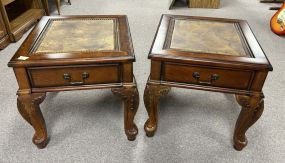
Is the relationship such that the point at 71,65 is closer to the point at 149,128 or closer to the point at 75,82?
the point at 75,82

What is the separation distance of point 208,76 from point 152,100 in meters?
→ 0.29

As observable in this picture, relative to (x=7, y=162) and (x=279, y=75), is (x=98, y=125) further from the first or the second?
(x=279, y=75)

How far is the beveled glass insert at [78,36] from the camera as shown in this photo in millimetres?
1087

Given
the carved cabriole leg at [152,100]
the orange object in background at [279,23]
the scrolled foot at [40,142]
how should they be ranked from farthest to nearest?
the orange object in background at [279,23], the scrolled foot at [40,142], the carved cabriole leg at [152,100]

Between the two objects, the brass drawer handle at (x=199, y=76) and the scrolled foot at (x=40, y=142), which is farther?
the scrolled foot at (x=40, y=142)

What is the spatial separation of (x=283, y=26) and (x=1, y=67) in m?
2.72

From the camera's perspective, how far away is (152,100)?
1173mm

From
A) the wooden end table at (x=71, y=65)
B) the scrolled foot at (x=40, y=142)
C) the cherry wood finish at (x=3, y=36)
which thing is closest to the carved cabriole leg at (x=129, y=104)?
the wooden end table at (x=71, y=65)

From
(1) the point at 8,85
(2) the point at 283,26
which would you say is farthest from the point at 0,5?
(2) the point at 283,26

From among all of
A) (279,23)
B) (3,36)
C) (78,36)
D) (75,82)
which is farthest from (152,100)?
(279,23)

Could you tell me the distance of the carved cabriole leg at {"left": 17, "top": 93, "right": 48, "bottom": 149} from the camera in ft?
3.51

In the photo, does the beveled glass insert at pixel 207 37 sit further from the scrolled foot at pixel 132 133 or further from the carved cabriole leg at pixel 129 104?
the scrolled foot at pixel 132 133

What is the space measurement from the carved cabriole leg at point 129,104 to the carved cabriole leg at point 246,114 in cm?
47

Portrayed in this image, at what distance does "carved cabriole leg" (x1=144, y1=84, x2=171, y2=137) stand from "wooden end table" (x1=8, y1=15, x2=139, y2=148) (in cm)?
6
